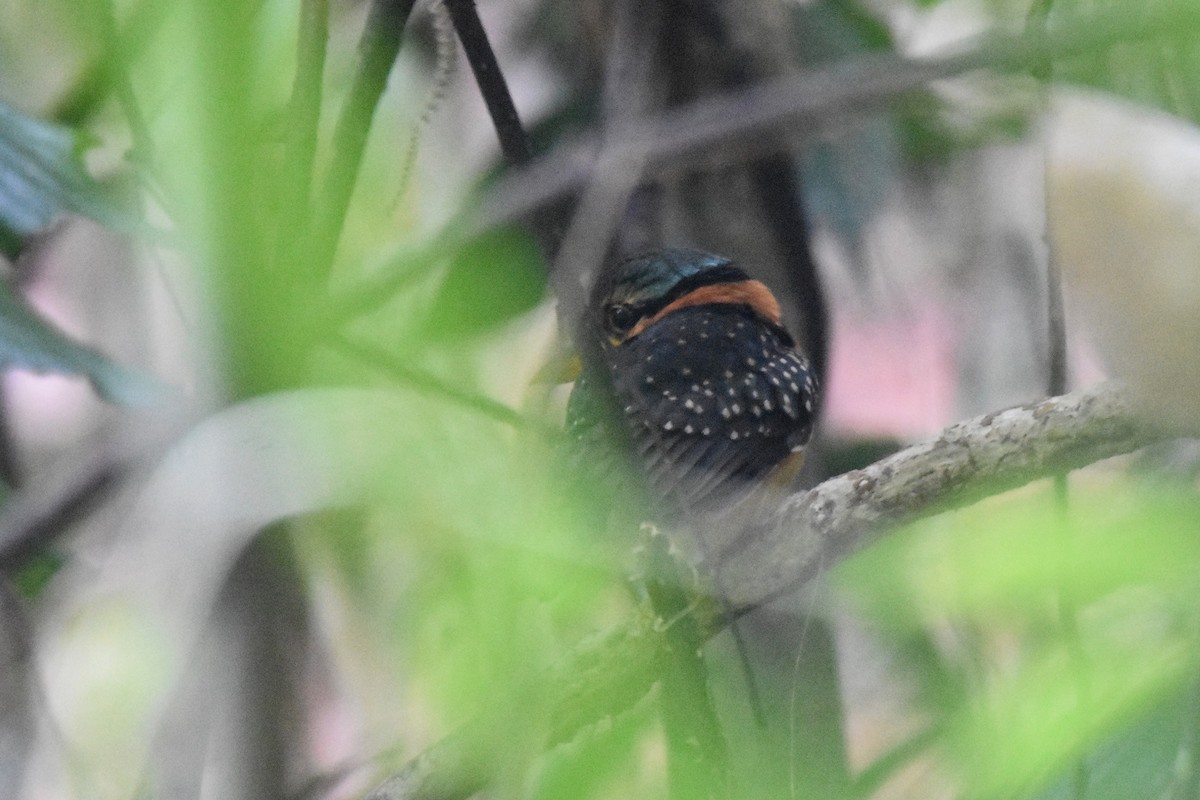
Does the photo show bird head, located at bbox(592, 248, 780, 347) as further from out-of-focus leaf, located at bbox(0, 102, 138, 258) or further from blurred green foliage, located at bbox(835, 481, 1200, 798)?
blurred green foliage, located at bbox(835, 481, 1200, 798)

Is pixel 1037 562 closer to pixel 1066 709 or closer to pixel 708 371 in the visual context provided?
pixel 1066 709

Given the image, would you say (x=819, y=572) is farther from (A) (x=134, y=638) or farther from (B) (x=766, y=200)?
(B) (x=766, y=200)

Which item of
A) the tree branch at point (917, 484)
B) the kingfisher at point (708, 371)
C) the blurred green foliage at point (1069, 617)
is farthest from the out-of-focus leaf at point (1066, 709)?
the kingfisher at point (708, 371)

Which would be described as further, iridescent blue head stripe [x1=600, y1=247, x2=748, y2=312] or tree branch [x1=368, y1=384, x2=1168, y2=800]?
iridescent blue head stripe [x1=600, y1=247, x2=748, y2=312]

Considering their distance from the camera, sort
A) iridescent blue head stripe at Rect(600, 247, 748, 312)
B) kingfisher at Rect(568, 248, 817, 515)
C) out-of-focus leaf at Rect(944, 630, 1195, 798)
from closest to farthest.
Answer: out-of-focus leaf at Rect(944, 630, 1195, 798) → kingfisher at Rect(568, 248, 817, 515) → iridescent blue head stripe at Rect(600, 247, 748, 312)

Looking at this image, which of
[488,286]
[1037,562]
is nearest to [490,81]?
[488,286]

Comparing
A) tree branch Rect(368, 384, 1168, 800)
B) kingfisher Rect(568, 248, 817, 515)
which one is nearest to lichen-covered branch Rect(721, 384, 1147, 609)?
tree branch Rect(368, 384, 1168, 800)
